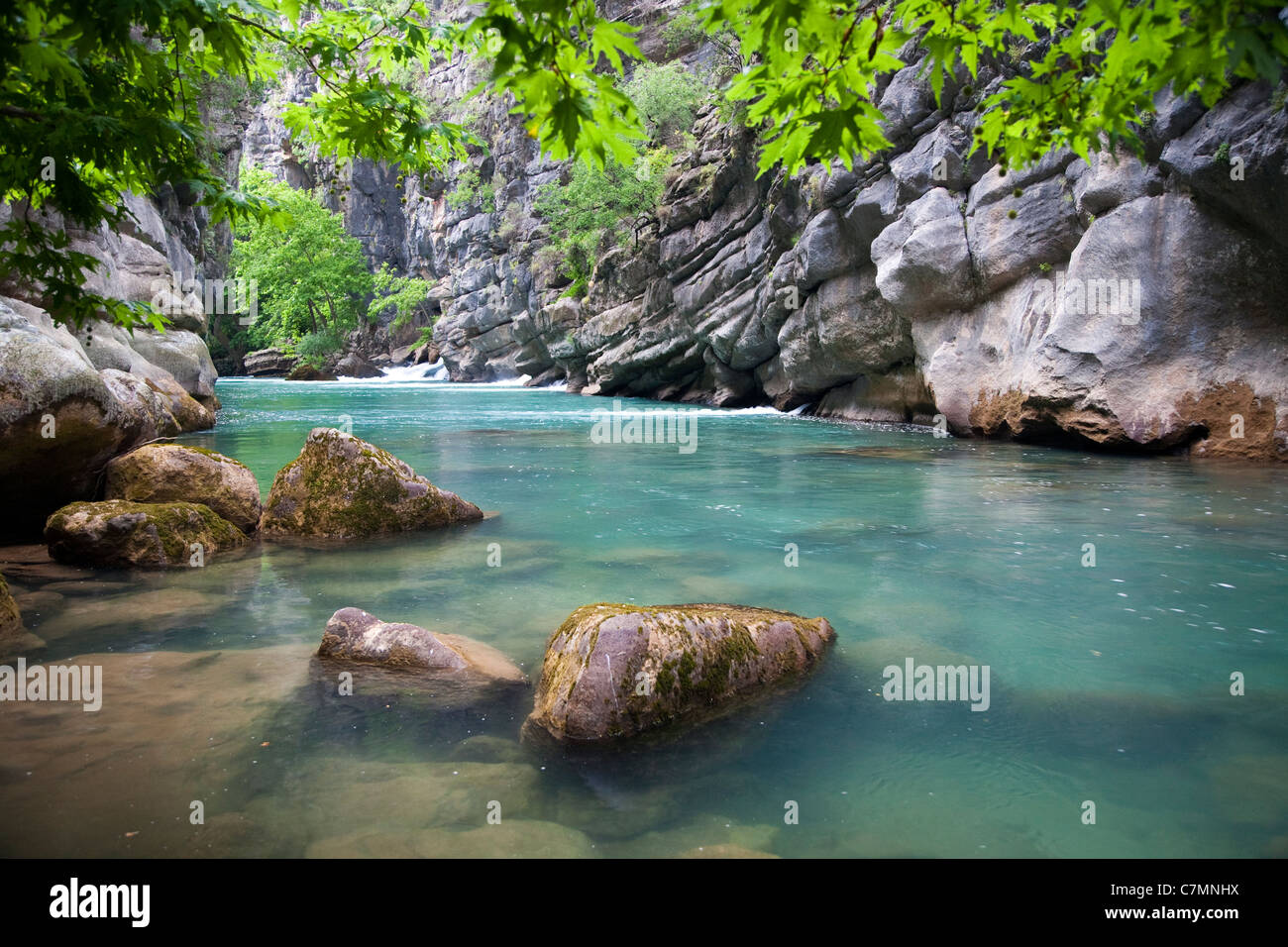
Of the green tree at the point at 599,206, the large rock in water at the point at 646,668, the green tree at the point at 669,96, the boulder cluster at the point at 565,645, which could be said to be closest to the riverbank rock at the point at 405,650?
the boulder cluster at the point at 565,645

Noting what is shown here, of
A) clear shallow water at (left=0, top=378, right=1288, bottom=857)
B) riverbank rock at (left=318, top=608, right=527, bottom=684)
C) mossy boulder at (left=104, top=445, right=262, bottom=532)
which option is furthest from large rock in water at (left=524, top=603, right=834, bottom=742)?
mossy boulder at (left=104, top=445, right=262, bottom=532)

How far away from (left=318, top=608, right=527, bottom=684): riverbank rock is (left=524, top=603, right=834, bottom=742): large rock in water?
1.67 feet

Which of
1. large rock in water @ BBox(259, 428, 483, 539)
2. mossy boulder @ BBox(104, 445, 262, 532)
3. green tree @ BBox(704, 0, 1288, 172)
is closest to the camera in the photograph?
green tree @ BBox(704, 0, 1288, 172)

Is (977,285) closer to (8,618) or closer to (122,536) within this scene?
(122,536)

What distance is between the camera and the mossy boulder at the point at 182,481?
28.9 ft

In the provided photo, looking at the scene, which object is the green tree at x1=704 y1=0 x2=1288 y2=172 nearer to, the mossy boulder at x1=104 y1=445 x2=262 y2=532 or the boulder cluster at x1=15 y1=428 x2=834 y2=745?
the boulder cluster at x1=15 y1=428 x2=834 y2=745

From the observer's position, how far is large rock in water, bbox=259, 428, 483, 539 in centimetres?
902

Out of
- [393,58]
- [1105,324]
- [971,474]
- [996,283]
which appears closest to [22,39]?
[393,58]

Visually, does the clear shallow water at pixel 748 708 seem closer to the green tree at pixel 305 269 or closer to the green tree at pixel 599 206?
the green tree at pixel 599 206

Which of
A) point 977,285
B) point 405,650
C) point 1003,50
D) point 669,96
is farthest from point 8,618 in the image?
point 669,96

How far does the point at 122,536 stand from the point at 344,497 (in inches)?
84.7

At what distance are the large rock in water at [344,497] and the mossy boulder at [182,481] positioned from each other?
0.95 feet

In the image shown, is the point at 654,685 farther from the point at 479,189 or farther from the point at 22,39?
the point at 479,189

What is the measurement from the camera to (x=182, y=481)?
8.97 m
